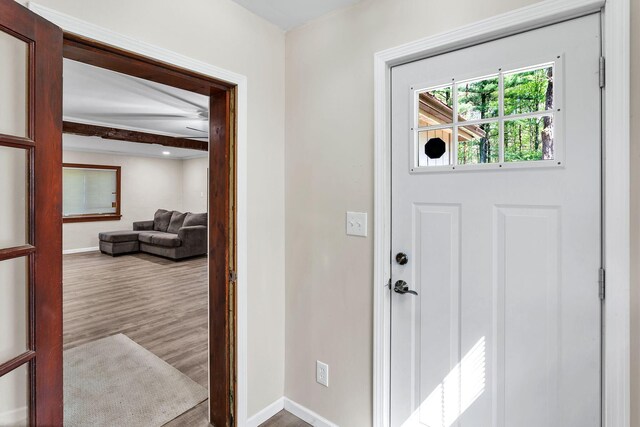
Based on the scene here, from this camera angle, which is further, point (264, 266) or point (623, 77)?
point (264, 266)

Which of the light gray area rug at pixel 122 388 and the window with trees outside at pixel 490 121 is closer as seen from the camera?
the window with trees outside at pixel 490 121

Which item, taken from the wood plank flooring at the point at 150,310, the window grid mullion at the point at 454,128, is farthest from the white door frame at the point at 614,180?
the wood plank flooring at the point at 150,310

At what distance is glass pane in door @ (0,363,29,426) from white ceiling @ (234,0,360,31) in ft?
6.00

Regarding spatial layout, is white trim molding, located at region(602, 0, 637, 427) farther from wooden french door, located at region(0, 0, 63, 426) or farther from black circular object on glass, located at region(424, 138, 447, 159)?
wooden french door, located at region(0, 0, 63, 426)

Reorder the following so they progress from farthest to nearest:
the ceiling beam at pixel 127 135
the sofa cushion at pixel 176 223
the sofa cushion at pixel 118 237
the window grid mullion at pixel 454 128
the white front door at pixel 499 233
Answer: the sofa cushion at pixel 176 223, the sofa cushion at pixel 118 237, the ceiling beam at pixel 127 135, the window grid mullion at pixel 454 128, the white front door at pixel 499 233

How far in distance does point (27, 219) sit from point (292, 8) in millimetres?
1537

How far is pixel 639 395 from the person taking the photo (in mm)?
1078

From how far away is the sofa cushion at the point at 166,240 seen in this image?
6.45 metres

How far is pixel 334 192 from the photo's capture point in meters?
1.80

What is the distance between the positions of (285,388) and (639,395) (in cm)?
168

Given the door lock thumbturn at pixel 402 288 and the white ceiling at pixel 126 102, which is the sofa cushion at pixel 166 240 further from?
the door lock thumbturn at pixel 402 288

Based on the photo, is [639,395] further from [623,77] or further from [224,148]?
[224,148]

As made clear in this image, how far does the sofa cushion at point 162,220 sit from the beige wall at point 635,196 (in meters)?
7.90

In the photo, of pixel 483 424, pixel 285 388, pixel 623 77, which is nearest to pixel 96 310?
pixel 285 388
